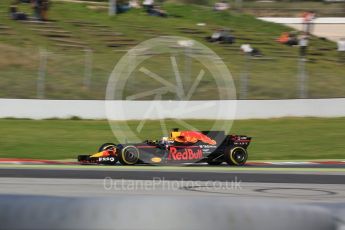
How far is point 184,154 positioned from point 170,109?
766 centimetres

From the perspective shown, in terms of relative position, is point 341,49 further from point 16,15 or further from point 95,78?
point 16,15

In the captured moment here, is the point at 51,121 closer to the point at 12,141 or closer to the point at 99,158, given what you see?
the point at 12,141

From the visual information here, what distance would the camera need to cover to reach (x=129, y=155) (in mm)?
12820

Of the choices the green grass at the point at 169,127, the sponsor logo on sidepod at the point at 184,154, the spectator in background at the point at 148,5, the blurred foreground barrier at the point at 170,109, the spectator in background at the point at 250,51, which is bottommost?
the green grass at the point at 169,127

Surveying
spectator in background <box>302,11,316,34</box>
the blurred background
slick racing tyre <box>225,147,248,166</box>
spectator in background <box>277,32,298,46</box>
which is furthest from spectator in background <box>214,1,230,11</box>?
slick racing tyre <box>225,147,248,166</box>

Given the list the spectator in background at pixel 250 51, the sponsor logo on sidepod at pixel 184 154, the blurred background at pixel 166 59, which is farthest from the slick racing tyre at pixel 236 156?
the spectator in background at pixel 250 51

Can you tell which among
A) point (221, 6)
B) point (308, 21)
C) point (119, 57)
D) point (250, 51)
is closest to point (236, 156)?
point (119, 57)

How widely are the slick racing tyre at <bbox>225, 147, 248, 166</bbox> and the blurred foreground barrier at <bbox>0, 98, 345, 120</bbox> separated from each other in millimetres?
7033

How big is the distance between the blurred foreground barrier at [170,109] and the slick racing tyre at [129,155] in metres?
7.23

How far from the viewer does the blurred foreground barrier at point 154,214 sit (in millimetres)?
3213

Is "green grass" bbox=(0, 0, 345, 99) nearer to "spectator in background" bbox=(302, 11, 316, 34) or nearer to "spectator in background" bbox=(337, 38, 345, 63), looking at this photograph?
"spectator in background" bbox=(337, 38, 345, 63)

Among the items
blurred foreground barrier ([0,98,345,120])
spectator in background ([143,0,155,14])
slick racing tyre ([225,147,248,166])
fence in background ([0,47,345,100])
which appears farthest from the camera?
spectator in background ([143,0,155,14])

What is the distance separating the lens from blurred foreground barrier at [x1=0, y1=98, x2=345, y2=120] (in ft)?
65.8

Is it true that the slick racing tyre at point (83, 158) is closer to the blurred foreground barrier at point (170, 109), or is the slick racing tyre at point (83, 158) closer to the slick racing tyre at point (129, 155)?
the slick racing tyre at point (129, 155)
